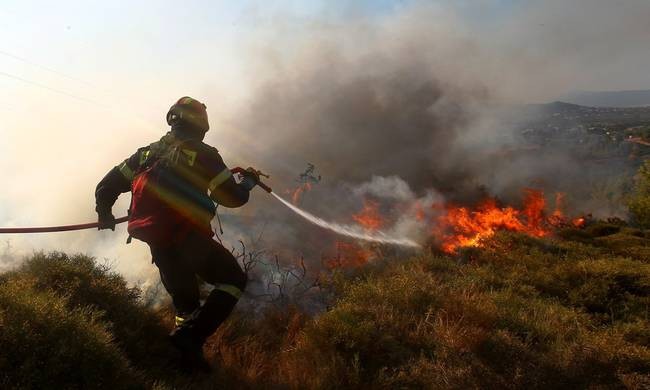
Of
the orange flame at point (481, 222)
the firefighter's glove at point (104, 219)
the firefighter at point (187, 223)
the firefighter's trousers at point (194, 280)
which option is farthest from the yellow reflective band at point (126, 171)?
the orange flame at point (481, 222)

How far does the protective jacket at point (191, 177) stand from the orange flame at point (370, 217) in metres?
9.69

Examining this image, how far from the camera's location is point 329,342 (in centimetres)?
390

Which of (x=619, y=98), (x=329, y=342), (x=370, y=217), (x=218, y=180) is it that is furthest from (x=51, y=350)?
(x=619, y=98)

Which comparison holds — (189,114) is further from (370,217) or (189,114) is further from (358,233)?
(370,217)

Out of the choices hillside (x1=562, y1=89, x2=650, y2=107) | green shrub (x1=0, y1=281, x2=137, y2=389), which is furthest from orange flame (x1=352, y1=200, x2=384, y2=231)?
hillside (x1=562, y1=89, x2=650, y2=107)

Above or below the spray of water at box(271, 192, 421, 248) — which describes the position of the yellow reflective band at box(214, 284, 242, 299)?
above

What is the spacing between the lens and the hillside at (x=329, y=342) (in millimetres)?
2598

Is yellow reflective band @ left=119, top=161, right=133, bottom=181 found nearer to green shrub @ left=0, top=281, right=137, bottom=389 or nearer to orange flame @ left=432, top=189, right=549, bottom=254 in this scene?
green shrub @ left=0, top=281, right=137, bottom=389

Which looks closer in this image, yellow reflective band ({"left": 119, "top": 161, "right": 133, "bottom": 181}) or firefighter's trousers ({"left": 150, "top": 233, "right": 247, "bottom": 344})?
firefighter's trousers ({"left": 150, "top": 233, "right": 247, "bottom": 344})

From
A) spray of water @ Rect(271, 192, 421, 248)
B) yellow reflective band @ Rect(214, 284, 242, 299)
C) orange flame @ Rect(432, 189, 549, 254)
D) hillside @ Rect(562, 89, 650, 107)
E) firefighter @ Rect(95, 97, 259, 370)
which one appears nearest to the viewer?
firefighter @ Rect(95, 97, 259, 370)

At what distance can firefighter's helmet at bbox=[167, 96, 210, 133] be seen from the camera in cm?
361

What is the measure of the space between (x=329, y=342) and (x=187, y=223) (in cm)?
167

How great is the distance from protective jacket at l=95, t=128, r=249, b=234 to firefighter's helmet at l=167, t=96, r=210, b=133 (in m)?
0.09

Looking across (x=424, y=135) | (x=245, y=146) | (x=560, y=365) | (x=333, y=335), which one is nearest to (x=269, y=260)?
(x=333, y=335)
